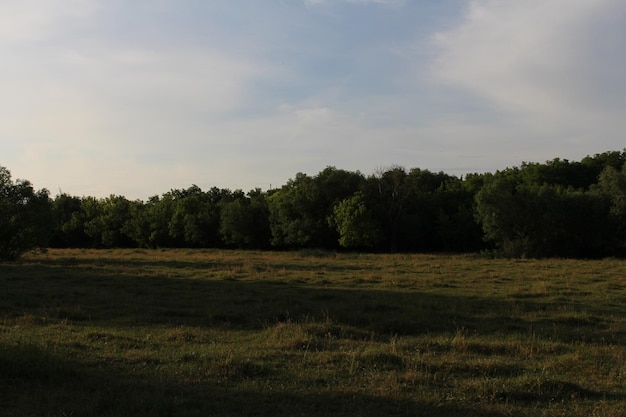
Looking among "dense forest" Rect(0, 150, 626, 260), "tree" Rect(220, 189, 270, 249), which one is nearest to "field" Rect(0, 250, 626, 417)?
"dense forest" Rect(0, 150, 626, 260)

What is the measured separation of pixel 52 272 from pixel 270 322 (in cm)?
1847

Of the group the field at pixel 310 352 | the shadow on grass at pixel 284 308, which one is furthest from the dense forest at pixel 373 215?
the field at pixel 310 352

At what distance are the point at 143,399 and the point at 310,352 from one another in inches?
159

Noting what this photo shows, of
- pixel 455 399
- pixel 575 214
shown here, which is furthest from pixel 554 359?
pixel 575 214

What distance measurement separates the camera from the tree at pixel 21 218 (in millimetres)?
39094

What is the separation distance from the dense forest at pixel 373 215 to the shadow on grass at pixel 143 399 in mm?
36970

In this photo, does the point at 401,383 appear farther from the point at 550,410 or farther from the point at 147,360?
the point at 147,360

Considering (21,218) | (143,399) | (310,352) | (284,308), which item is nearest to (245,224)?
(21,218)

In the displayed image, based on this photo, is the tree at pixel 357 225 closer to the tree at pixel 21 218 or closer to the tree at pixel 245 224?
the tree at pixel 245 224

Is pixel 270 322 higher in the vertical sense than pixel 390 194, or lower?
lower

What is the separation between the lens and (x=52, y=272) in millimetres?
26672

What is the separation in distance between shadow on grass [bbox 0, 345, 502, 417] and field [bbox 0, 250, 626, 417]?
27 millimetres

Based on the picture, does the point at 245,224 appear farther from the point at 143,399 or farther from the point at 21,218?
the point at 143,399

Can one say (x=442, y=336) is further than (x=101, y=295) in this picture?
No
